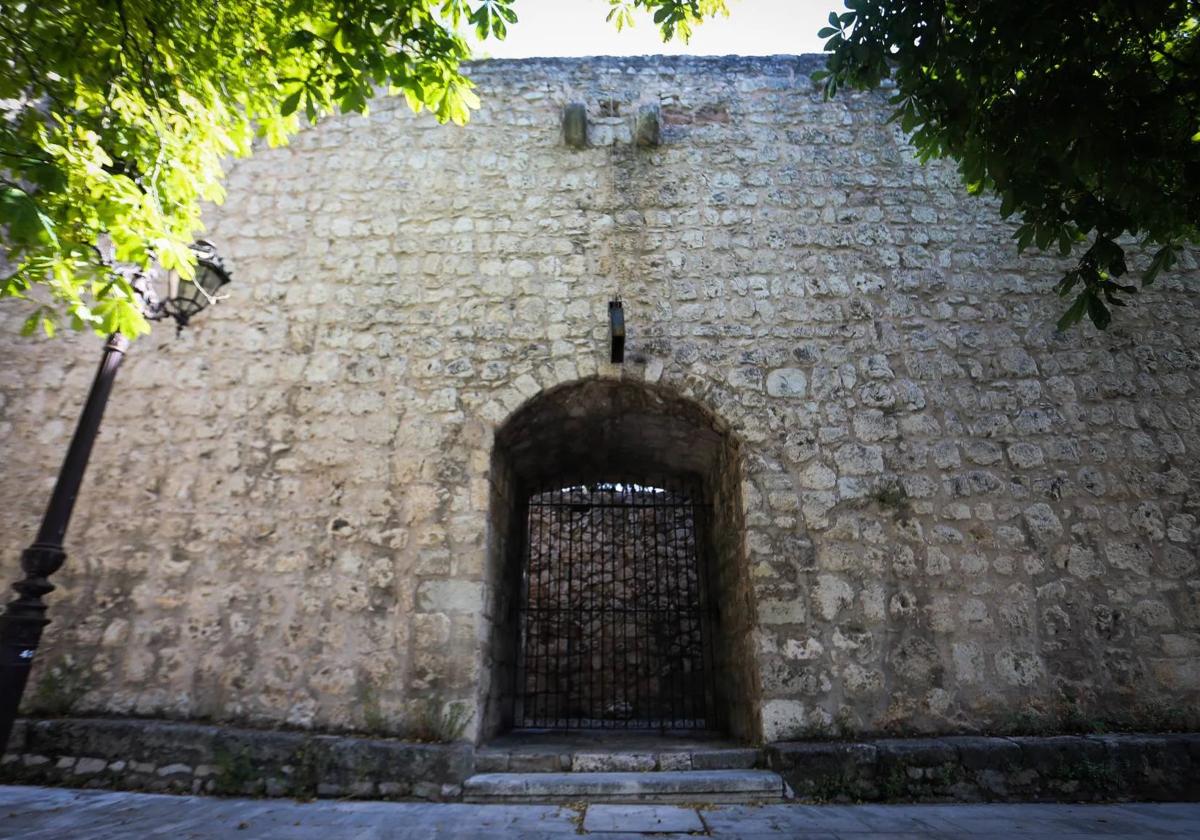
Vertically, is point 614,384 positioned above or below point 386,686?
above

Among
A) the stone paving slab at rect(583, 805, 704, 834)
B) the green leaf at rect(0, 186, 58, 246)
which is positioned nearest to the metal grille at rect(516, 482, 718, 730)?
the stone paving slab at rect(583, 805, 704, 834)

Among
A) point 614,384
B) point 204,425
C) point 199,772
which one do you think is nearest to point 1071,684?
point 614,384

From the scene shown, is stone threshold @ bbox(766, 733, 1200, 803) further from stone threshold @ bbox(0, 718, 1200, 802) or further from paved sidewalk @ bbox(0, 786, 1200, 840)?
paved sidewalk @ bbox(0, 786, 1200, 840)

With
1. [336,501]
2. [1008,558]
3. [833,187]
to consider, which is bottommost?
[1008,558]

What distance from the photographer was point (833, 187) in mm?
5238

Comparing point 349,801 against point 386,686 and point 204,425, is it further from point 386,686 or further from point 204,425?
point 204,425

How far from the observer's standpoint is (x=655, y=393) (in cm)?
473

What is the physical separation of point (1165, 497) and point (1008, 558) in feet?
3.94

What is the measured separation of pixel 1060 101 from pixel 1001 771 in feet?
11.0

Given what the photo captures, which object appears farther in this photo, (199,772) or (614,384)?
(614,384)

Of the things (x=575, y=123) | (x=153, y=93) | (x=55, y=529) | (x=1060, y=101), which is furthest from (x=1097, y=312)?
(x=55, y=529)

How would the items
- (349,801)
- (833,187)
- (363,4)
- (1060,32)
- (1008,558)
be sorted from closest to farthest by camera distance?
1. (1060,32)
2. (363,4)
3. (349,801)
4. (1008,558)
5. (833,187)

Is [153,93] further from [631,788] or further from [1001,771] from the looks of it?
[1001,771]

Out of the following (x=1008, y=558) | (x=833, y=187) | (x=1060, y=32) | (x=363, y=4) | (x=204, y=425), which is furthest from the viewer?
(x=833, y=187)
